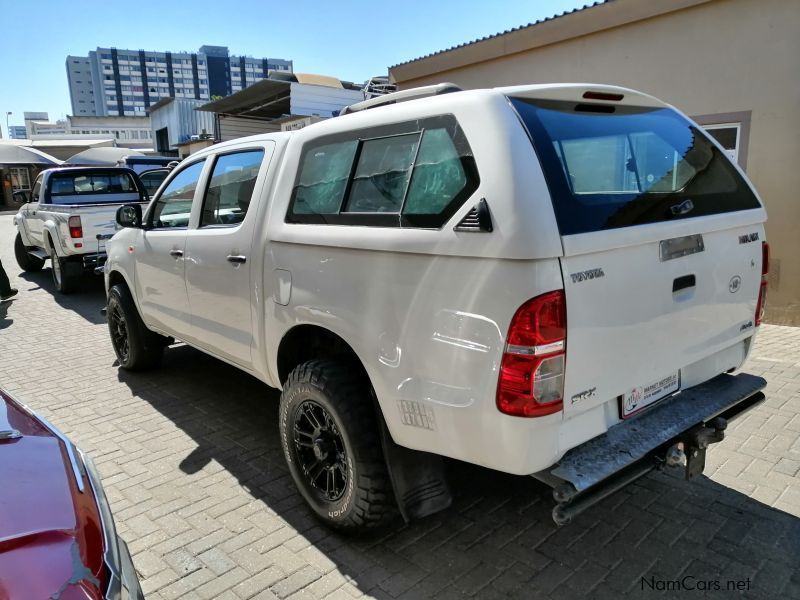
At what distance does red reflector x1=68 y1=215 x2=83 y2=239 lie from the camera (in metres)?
8.38

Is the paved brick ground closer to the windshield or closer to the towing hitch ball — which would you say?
the towing hitch ball

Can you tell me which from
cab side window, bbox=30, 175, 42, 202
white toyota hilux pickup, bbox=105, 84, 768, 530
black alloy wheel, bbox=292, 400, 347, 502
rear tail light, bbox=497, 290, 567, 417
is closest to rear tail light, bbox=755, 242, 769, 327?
white toyota hilux pickup, bbox=105, 84, 768, 530

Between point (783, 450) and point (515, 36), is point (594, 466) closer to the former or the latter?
point (783, 450)

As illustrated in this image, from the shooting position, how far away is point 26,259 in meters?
12.1

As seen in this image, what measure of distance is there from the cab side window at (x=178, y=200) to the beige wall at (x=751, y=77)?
6.12 m

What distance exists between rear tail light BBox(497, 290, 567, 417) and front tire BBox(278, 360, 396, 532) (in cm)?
83

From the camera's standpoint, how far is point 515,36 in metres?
8.95

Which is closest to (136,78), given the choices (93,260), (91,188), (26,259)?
(26,259)

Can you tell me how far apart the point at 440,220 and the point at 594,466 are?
3.68 ft

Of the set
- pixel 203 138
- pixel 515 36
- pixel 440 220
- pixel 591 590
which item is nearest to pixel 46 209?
pixel 515 36

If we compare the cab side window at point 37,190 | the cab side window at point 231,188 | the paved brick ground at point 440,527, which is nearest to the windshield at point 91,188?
the cab side window at point 37,190

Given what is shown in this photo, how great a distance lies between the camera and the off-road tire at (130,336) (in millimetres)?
5129

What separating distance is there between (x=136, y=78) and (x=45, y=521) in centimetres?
18797

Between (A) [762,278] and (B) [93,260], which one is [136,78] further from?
(A) [762,278]
